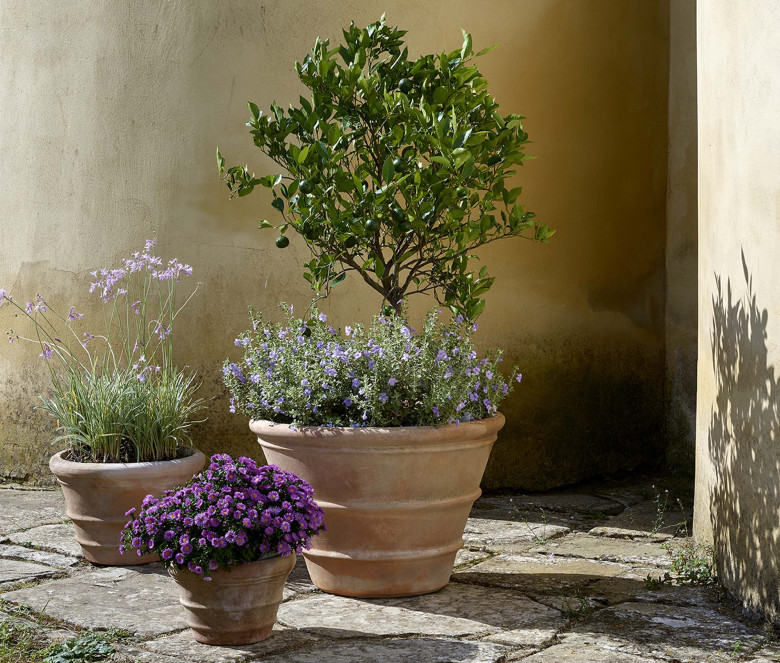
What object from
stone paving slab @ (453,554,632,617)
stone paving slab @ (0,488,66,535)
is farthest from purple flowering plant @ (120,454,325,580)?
stone paving slab @ (0,488,66,535)

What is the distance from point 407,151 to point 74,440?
1.99 meters

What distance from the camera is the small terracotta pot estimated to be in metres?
3.12

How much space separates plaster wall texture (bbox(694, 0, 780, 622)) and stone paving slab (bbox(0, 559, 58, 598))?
2.63 meters

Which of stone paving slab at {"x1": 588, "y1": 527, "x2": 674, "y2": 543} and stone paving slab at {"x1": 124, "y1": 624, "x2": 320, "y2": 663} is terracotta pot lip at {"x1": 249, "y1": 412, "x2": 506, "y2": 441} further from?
stone paving slab at {"x1": 588, "y1": 527, "x2": 674, "y2": 543}

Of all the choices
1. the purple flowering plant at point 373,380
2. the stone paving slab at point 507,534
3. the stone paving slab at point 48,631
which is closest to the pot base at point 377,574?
the purple flowering plant at point 373,380

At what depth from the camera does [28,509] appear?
4965 millimetres

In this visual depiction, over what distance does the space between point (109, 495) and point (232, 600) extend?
3.93ft

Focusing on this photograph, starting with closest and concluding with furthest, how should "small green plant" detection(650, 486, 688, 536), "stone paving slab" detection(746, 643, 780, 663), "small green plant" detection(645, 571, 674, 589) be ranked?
"stone paving slab" detection(746, 643, 780, 663) → "small green plant" detection(645, 571, 674, 589) → "small green plant" detection(650, 486, 688, 536)

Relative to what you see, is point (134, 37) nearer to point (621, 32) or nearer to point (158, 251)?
point (158, 251)

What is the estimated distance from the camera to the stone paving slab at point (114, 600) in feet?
11.0

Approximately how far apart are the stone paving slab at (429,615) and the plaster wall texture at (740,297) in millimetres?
745

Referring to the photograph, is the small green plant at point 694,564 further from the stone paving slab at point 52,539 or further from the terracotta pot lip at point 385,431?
the stone paving slab at point 52,539

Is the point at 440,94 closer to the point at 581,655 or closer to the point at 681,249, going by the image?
the point at 581,655

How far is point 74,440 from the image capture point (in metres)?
4.45
